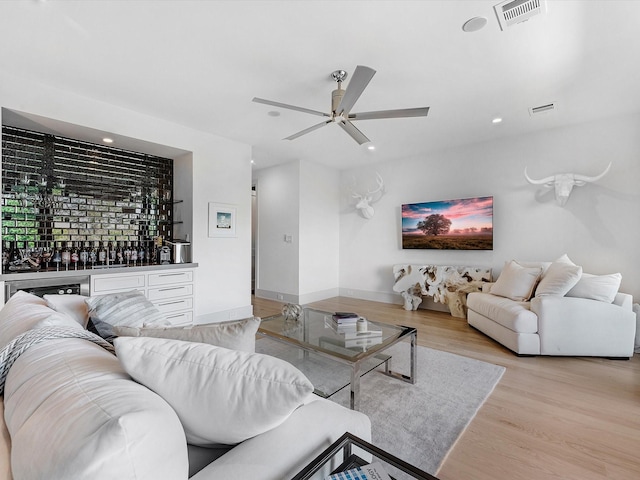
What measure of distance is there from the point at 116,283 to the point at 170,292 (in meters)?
0.59

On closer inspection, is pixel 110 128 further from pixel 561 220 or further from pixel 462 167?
pixel 561 220

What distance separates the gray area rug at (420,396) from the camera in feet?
5.73

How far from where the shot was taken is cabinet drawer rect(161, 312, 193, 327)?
363 cm

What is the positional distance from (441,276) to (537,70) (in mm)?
2992

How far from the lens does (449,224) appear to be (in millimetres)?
4910

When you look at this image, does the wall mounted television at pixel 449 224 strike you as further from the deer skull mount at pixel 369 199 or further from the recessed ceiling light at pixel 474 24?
the recessed ceiling light at pixel 474 24

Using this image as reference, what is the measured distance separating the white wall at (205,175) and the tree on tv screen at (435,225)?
2940mm

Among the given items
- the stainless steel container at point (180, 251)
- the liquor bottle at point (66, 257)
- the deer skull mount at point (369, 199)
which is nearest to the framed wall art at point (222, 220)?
the stainless steel container at point (180, 251)

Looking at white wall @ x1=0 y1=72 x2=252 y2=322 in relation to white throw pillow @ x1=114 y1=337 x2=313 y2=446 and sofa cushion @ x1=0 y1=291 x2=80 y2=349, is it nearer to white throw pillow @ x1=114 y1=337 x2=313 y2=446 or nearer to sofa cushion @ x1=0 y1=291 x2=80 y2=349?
sofa cushion @ x1=0 y1=291 x2=80 y2=349

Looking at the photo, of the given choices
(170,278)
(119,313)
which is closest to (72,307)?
(119,313)

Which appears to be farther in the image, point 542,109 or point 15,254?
point 542,109

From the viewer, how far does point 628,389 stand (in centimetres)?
237

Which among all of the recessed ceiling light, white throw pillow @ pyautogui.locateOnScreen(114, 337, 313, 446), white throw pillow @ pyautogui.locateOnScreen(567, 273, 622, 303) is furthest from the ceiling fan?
white throw pillow @ pyautogui.locateOnScreen(567, 273, 622, 303)

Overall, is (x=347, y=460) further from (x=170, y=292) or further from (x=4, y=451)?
(x=170, y=292)
